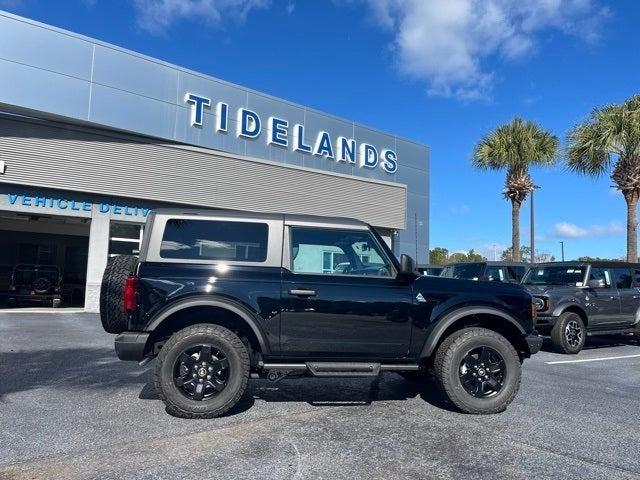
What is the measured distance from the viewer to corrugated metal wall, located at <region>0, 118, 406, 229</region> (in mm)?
15328

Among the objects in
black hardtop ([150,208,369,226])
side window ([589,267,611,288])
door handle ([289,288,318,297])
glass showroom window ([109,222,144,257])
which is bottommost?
door handle ([289,288,318,297])

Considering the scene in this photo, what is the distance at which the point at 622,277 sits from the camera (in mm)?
10703

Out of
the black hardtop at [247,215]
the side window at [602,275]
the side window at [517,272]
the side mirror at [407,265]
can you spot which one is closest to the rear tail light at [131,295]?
the black hardtop at [247,215]

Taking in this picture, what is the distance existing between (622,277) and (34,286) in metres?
18.1

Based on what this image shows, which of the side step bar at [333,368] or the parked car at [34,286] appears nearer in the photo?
the side step bar at [333,368]

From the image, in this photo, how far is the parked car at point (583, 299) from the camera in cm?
952

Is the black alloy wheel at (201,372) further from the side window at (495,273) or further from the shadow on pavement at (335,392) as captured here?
the side window at (495,273)

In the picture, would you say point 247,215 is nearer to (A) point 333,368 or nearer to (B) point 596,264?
(A) point 333,368

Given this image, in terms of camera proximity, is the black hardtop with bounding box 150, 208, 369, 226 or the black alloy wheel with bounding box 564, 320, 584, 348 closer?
the black hardtop with bounding box 150, 208, 369, 226

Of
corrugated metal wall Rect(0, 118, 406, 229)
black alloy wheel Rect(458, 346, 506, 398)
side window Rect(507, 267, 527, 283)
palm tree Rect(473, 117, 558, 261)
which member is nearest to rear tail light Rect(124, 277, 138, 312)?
black alloy wheel Rect(458, 346, 506, 398)

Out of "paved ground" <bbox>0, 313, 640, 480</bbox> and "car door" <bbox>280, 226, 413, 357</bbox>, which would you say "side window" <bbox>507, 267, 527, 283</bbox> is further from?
"car door" <bbox>280, 226, 413, 357</bbox>

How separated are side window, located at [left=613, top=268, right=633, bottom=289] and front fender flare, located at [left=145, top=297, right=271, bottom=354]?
344 inches

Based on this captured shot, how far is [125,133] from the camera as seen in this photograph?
17047 mm

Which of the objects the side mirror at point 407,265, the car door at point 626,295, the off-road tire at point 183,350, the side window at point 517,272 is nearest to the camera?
the off-road tire at point 183,350
